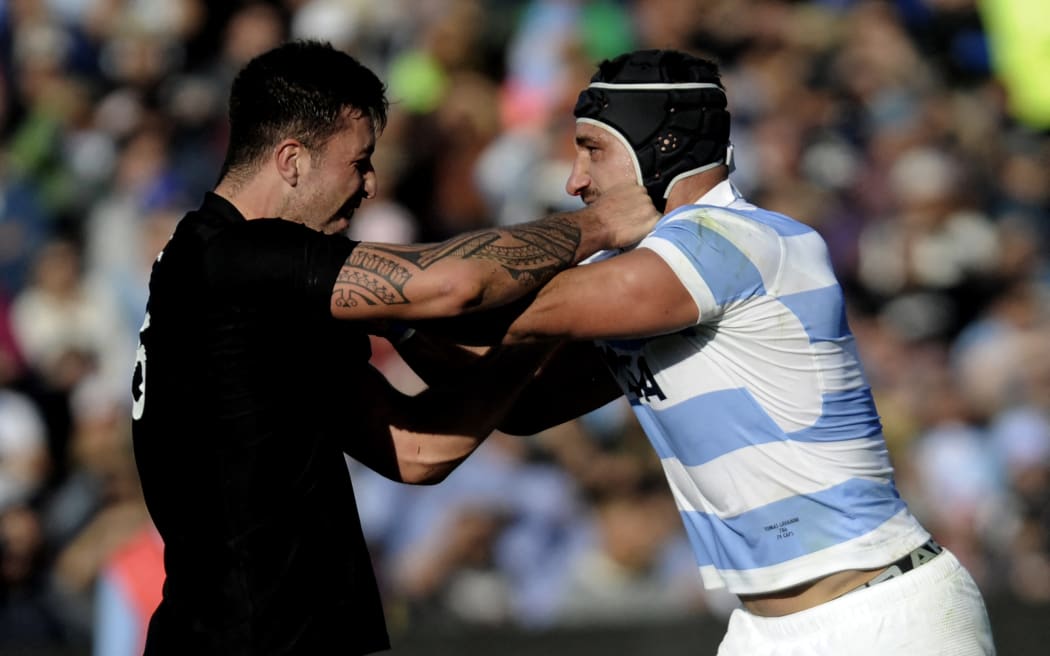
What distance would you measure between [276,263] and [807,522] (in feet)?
5.07

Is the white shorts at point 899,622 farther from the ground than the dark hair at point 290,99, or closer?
closer

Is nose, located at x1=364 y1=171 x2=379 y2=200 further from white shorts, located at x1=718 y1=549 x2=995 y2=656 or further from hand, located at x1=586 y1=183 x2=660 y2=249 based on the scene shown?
white shorts, located at x1=718 y1=549 x2=995 y2=656

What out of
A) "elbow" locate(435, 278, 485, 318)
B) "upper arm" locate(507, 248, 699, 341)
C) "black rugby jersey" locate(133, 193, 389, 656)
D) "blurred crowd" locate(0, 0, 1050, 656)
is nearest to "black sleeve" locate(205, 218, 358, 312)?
"black rugby jersey" locate(133, 193, 389, 656)

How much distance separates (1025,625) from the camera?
720 cm

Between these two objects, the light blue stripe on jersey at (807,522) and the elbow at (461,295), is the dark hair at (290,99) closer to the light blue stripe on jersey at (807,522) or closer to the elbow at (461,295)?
the elbow at (461,295)

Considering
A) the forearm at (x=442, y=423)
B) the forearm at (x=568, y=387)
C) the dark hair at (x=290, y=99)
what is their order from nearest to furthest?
the dark hair at (x=290, y=99), the forearm at (x=442, y=423), the forearm at (x=568, y=387)

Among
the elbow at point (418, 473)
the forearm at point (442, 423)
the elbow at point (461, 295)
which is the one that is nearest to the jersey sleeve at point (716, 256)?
the elbow at point (461, 295)

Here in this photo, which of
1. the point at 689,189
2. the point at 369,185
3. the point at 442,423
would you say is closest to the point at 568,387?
the point at 442,423

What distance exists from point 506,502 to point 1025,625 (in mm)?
2709

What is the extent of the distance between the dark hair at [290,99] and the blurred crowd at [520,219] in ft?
9.64

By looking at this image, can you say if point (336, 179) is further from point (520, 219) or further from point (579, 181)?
point (520, 219)

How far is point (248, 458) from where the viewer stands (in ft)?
13.1

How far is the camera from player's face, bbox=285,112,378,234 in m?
4.22

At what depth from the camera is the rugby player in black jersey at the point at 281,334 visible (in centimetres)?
390
